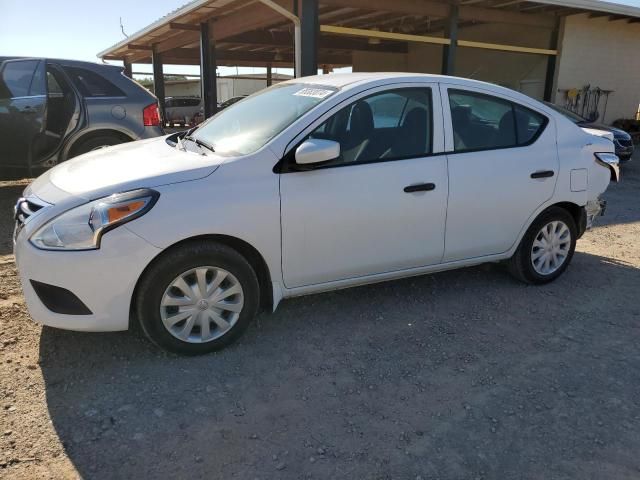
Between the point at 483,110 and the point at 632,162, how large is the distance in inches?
416

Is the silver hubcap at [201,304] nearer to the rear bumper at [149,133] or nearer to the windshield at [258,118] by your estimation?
the windshield at [258,118]

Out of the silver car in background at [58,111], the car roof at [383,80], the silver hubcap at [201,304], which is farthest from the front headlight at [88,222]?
the silver car in background at [58,111]

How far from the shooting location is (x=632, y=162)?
12.4 meters

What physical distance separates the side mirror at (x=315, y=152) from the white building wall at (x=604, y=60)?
42.9 ft

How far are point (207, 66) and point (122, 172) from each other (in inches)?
468

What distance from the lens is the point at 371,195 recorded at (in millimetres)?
3402

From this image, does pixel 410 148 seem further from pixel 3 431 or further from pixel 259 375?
pixel 3 431

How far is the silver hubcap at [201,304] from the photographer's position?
3012mm

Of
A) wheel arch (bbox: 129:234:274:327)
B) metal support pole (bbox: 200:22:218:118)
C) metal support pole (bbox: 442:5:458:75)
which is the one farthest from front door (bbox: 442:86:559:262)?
Result: metal support pole (bbox: 200:22:218:118)

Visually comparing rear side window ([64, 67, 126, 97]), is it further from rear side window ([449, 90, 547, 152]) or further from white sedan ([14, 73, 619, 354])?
rear side window ([449, 90, 547, 152])

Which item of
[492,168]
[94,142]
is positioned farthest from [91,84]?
[492,168]

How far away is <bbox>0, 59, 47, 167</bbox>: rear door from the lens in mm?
6285

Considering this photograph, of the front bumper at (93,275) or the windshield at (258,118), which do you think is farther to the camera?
the windshield at (258,118)

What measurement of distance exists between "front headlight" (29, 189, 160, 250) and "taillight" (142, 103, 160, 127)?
4.49 m
